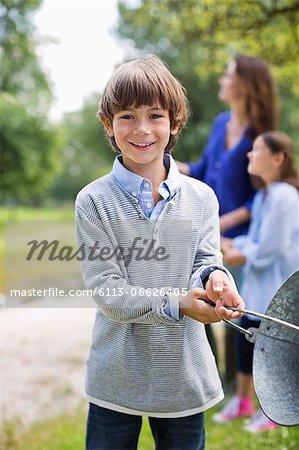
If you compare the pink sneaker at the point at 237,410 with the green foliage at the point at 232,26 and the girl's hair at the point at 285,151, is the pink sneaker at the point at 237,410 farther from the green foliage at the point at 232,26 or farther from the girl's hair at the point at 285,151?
the green foliage at the point at 232,26

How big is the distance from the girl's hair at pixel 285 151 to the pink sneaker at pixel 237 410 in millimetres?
1140

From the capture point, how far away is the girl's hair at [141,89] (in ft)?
5.20

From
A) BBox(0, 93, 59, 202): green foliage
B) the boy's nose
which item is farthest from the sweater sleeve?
BBox(0, 93, 59, 202): green foliage

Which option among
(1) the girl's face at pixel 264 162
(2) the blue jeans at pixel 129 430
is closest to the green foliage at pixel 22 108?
(1) the girl's face at pixel 264 162

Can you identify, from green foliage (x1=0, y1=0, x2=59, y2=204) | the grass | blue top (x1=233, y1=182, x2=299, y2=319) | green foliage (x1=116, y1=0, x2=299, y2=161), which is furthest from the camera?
green foliage (x1=116, y1=0, x2=299, y2=161)

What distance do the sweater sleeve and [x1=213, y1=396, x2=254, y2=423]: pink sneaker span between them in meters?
1.78

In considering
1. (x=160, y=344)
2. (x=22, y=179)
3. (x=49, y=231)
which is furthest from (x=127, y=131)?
(x=22, y=179)

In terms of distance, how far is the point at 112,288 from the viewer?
153cm

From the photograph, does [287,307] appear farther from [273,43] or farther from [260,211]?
[273,43]

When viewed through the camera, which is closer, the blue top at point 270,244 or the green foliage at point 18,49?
the blue top at point 270,244

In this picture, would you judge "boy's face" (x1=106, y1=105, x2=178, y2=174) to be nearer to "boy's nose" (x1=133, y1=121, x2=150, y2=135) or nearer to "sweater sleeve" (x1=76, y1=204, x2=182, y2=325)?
"boy's nose" (x1=133, y1=121, x2=150, y2=135)

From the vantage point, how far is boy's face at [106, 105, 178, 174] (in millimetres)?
1602

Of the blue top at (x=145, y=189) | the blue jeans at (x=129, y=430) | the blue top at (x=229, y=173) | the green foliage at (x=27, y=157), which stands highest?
the blue top at (x=145, y=189)

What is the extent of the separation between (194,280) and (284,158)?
154cm
